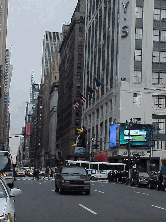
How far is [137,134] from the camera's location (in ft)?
216

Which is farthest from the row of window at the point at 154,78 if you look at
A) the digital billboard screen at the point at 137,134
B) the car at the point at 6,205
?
the car at the point at 6,205

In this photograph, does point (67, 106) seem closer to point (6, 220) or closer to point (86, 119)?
point (86, 119)

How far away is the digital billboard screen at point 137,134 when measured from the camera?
65062 mm

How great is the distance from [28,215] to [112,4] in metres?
65.4

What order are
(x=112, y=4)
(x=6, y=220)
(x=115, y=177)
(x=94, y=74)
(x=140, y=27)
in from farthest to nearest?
(x=94, y=74) → (x=112, y=4) → (x=140, y=27) → (x=115, y=177) → (x=6, y=220)

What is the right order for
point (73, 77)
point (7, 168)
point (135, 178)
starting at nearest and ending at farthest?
point (7, 168) → point (135, 178) → point (73, 77)

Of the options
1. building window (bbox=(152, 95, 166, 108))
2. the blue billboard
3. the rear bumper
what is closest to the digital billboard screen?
the blue billboard

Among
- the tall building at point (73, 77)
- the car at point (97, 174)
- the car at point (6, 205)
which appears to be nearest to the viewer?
the car at point (6, 205)

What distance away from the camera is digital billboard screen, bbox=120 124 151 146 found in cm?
6506

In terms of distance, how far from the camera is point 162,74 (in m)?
68.0

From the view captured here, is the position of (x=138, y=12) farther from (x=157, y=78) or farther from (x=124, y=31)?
(x=157, y=78)

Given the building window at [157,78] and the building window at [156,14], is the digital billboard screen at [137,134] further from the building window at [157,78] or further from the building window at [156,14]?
the building window at [156,14]

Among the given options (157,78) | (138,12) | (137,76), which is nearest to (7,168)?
(137,76)

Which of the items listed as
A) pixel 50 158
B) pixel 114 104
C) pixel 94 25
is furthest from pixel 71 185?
pixel 50 158
